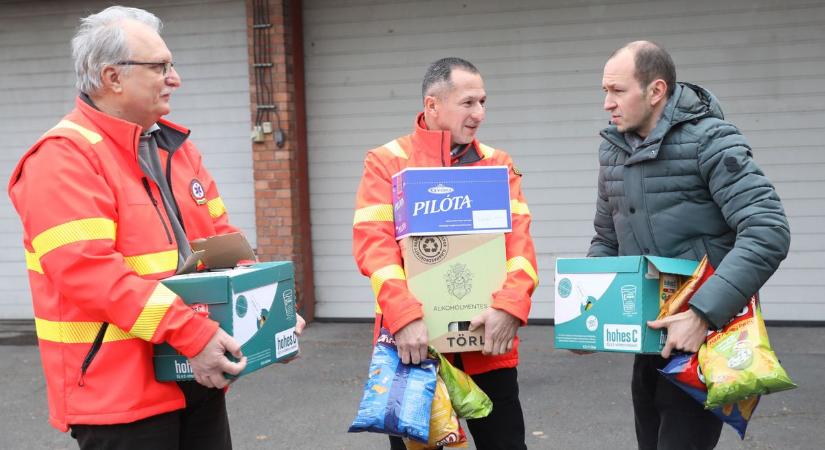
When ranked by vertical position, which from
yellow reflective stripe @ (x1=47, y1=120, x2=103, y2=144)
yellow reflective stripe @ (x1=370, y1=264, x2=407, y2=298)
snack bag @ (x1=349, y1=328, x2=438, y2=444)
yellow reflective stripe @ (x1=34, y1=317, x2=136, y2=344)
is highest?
yellow reflective stripe @ (x1=47, y1=120, x2=103, y2=144)

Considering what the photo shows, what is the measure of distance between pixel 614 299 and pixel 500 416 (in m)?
0.73

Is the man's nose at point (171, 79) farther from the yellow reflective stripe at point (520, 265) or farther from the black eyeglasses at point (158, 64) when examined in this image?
the yellow reflective stripe at point (520, 265)

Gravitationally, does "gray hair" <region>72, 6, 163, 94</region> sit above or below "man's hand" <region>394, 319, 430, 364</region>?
above

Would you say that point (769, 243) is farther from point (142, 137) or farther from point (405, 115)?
point (405, 115)

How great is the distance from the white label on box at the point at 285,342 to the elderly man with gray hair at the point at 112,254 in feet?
0.72

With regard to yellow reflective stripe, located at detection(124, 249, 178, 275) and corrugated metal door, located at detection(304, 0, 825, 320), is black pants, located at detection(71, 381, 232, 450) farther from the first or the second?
corrugated metal door, located at detection(304, 0, 825, 320)

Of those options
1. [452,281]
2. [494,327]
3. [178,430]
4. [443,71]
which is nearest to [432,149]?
[443,71]

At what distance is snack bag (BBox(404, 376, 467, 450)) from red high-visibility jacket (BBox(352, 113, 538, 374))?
10.4 inches

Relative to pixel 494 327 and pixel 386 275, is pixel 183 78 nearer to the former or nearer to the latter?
pixel 386 275

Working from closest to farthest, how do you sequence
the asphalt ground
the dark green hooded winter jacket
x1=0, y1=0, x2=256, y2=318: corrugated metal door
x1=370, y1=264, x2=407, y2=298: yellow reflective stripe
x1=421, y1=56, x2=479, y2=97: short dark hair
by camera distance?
the dark green hooded winter jacket, x1=370, y1=264, x2=407, y2=298: yellow reflective stripe, x1=421, y1=56, x2=479, y2=97: short dark hair, the asphalt ground, x1=0, y1=0, x2=256, y2=318: corrugated metal door

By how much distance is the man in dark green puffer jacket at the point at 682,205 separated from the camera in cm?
287

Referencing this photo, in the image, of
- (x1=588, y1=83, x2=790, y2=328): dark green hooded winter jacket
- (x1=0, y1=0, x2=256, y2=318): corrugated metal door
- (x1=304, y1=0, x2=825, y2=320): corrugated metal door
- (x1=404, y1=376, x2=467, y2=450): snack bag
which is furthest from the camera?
(x1=0, y1=0, x2=256, y2=318): corrugated metal door

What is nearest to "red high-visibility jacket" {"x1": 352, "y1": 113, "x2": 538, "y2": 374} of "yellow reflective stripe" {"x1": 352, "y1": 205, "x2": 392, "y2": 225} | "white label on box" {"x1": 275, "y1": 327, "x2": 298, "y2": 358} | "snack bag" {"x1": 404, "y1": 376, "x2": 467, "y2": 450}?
"yellow reflective stripe" {"x1": 352, "y1": 205, "x2": 392, "y2": 225}

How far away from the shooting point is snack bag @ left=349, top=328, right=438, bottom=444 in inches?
120
